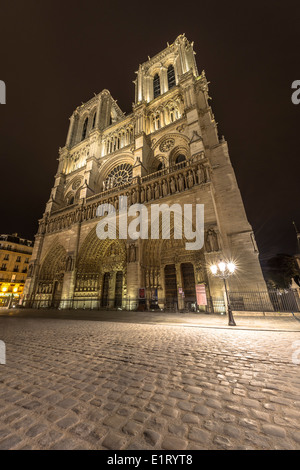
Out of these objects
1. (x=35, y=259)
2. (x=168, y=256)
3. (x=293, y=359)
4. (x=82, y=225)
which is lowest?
(x=293, y=359)

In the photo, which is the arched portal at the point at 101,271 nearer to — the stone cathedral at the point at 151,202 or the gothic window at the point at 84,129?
the stone cathedral at the point at 151,202

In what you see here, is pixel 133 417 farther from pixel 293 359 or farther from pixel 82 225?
pixel 82 225

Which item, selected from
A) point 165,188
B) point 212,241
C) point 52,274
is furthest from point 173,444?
point 52,274

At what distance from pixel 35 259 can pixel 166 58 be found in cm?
2889

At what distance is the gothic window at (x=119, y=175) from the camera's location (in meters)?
18.2

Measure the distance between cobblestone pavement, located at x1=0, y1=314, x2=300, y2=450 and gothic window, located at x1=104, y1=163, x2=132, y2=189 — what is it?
1715cm

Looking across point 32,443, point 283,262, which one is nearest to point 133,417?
point 32,443

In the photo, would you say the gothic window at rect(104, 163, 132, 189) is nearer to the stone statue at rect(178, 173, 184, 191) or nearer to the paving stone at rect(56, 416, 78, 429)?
the stone statue at rect(178, 173, 184, 191)

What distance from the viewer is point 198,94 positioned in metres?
17.5

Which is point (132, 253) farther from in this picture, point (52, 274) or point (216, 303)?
point (52, 274)

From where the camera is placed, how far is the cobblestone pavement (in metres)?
1.12

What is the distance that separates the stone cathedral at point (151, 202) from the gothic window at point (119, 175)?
0.42 feet

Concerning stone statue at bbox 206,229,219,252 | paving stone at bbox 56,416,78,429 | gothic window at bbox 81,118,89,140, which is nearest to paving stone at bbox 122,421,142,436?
paving stone at bbox 56,416,78,429

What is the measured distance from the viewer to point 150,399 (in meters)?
1.58
